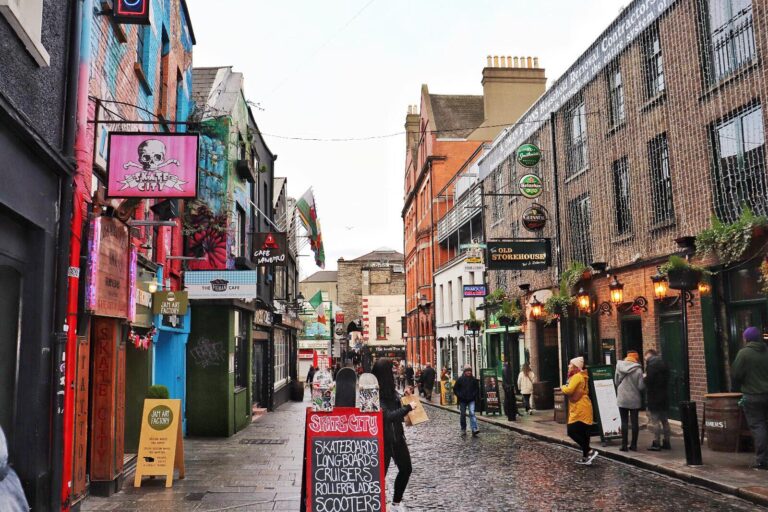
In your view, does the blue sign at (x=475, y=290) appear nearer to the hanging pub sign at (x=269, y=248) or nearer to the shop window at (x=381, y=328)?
the hanging pub sign at (x=269, y=248)

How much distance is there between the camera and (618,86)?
Result: 54.5 ft

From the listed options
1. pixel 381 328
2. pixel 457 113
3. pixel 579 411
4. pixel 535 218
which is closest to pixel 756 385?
pixel 579 411

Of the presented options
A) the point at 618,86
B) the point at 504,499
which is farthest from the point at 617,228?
the point at 504,499

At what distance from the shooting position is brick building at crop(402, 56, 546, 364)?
35969mm

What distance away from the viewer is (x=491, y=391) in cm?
2086

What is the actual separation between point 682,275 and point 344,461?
7.31 meters

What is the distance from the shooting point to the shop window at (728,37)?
1191 cm

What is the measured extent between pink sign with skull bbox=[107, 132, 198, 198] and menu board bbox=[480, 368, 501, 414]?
14.3m

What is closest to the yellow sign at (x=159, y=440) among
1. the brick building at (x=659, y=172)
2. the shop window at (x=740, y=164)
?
the brick building at (x=659, y=172)

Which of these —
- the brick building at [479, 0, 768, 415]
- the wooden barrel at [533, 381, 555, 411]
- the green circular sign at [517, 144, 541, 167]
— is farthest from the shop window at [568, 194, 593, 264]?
the wooden barrel at [533, 381, 555, 411]

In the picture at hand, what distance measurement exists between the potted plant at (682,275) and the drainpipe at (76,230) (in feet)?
29.9

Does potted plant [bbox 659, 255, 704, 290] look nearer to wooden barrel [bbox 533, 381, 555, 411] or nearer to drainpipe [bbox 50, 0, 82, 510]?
drainpipe [bbox 50, 0, 82, 510]

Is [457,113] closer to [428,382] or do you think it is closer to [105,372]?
[428,382]

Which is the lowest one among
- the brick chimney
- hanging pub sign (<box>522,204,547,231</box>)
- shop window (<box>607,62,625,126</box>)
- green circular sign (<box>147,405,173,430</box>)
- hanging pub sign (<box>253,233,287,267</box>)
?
green circular sign (<box>147,405,173,430</box>)
